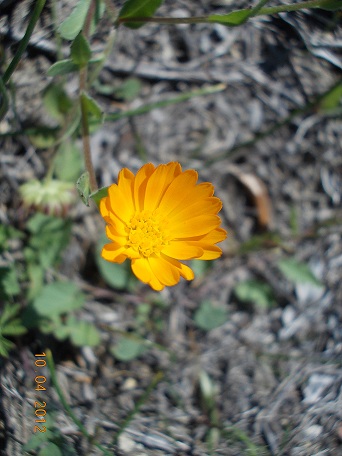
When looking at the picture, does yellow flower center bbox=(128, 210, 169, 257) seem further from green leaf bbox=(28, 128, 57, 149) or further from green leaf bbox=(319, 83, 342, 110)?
green leaf bbox=(319, 83, 342, 110)

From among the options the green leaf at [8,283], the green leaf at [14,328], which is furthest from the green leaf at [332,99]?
the green leaf at [14,328]

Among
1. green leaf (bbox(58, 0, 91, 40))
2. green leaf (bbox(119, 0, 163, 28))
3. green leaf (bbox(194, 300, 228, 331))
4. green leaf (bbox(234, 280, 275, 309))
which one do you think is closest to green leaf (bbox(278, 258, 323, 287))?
green leaf (bbox(234, 280, 275, 309))

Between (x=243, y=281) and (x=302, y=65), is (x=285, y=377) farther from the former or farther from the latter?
(x=302, y=65)

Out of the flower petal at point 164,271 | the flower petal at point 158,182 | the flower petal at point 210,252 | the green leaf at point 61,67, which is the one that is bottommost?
the flower petal at point 164,271

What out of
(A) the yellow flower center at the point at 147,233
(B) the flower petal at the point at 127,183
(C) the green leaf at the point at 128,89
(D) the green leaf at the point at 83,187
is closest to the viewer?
(D) the green leaf at the point at 83,187

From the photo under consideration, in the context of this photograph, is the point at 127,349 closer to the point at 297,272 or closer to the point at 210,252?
the point at 210,252

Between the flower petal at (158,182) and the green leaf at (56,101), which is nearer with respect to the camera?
the flower petal at (158,182)
